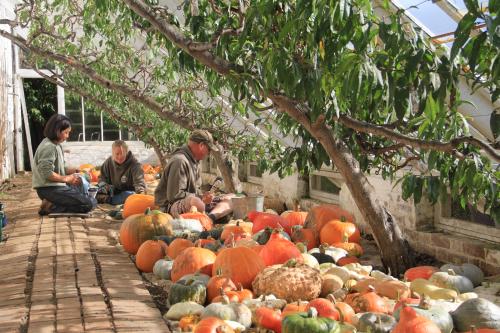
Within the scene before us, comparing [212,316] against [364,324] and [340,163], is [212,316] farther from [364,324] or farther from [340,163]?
[340,163]

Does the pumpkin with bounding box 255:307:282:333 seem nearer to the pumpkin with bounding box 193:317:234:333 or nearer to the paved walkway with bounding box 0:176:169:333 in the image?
the pumpkin with bounding box 193:317:234:333

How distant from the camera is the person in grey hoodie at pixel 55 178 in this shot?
23.2 ft

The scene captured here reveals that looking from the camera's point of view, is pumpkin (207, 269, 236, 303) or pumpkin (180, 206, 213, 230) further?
pumpkin (180, 206, 213, 230)

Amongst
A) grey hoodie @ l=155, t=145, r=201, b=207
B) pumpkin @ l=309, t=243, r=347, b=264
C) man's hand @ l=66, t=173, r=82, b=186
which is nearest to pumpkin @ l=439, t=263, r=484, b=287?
pumpkin @ l=309, t=243, r=347, b=264

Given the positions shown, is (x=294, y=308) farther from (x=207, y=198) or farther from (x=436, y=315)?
(x=207, y=198)

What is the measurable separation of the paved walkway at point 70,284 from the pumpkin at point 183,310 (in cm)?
8

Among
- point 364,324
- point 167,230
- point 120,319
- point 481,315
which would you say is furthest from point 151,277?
point 481,315

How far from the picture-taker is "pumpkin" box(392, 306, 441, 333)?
2.78m

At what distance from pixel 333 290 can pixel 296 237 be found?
1.66m

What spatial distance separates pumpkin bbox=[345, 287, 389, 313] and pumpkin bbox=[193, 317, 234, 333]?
80 centimetres

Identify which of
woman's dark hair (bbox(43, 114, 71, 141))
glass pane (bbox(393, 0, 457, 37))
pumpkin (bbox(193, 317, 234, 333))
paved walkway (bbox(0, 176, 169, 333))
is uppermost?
glass pane (bbox(393, 0, 457, 37))

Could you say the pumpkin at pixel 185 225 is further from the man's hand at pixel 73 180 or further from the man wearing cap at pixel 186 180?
the man's hand at pixel 73 180

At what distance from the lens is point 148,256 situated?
476 centimetres

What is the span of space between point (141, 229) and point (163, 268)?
3.11 ft
